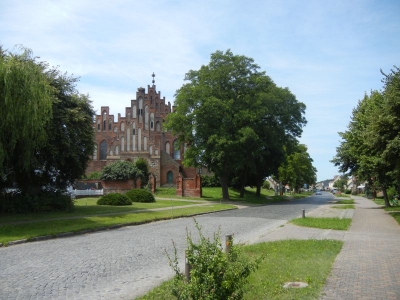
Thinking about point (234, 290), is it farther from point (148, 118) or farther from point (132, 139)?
point (148, 118)

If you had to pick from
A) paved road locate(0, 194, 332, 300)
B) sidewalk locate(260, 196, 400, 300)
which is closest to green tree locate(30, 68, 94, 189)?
paved road locate(0, 194, 332, 300)

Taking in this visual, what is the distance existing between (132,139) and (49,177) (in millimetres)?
39514

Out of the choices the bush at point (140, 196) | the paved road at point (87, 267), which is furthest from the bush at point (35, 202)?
the bush at point (140, 196)

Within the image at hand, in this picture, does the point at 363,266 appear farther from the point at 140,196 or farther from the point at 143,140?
the point at 143,140

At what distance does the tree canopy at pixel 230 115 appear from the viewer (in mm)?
38500

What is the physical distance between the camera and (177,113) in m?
41.1

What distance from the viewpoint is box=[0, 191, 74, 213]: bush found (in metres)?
21.7

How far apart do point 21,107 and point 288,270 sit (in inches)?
532

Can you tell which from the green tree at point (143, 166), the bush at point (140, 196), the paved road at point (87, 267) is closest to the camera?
the paved road at point (87, 267)

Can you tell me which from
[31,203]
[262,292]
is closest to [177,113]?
[31,203]

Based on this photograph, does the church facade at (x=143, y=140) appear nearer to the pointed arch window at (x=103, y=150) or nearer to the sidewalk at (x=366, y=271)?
the pointed arch window at (x=103, y=150)

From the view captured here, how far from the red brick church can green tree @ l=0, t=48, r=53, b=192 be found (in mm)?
35804

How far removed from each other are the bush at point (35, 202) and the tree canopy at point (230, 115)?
676 inches

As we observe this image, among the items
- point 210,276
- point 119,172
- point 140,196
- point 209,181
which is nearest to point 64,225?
point 210,276
